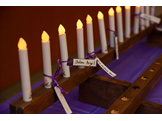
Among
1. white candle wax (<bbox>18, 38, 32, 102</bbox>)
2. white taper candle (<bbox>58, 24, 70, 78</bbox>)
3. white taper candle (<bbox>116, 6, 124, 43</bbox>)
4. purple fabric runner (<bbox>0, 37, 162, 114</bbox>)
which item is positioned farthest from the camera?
white taper candle (<bbox>116, 6, 124, 43</bbox>)

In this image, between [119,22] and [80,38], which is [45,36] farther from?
[119,22]

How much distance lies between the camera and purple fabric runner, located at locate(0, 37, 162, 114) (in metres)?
1.12

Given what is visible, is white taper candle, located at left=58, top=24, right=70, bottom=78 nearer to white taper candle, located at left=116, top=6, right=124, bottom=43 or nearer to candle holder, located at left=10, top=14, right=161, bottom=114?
candle holder, located at left=10, top=14, right=161, bottom=114

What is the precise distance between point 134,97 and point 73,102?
355 mm

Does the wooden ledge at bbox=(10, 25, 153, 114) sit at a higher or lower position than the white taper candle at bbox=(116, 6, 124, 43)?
lower

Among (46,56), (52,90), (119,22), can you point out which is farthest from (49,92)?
(119,22)

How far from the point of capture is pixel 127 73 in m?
1.45

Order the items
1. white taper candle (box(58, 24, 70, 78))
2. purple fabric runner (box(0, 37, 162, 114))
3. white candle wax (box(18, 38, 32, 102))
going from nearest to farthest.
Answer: white candle wax (box(18, 38, 32, 102))
white taper candle (box(58, 24, 70, 78))
purple fabric runner (box(0, 37, 162, 114))


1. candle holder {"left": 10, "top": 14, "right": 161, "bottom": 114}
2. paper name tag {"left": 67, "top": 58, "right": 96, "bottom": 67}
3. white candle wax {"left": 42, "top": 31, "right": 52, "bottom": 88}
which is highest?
white candle wax {"left": 42, "top": 31, "right": 52, "bottom": 88}

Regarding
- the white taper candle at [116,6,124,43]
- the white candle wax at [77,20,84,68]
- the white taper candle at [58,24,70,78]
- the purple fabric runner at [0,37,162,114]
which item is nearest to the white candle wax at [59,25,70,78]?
the white taper candle at [58,24,70,78]

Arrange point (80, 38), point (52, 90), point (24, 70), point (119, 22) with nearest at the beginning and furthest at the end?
1. point (24, 70)
2. point (52, 90)
3. point (80, 38)
4. point (119, 22)

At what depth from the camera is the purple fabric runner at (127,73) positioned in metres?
1.12

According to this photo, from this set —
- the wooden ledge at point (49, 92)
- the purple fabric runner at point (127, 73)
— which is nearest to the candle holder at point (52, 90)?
the wooden ledge at point (49, 92)
